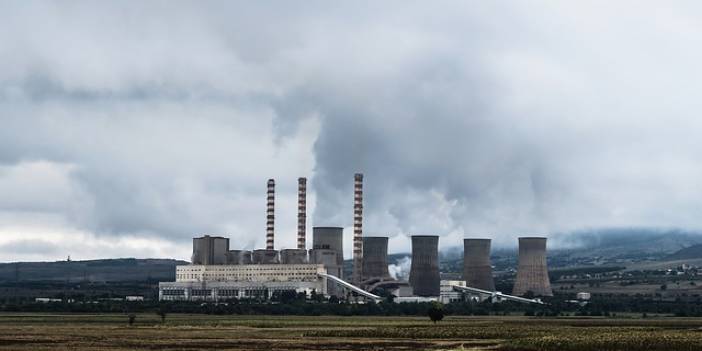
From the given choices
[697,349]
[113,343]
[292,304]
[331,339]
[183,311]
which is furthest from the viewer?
[292,304]

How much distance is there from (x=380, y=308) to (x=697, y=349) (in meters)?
103

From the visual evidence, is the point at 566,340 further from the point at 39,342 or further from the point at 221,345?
the point at 39,342

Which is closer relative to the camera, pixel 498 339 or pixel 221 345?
pixel 221 345

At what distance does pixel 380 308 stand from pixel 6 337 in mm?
94428

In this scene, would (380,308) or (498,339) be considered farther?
(380,308)

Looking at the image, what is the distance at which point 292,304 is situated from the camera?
7544 inches

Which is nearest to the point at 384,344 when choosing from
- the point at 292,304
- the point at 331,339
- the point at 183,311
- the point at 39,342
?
the point at 331,339

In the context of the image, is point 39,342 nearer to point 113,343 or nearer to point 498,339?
point 113,343

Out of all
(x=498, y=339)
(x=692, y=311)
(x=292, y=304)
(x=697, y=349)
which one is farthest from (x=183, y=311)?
(x=697, y=349)

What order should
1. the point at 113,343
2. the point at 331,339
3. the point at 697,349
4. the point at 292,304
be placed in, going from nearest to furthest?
the point at 697,349 → the point at 113,343 → the point at 331,339 → the point at 292,304

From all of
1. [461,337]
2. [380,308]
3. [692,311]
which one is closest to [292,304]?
[380,308]

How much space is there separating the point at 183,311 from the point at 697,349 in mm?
105601

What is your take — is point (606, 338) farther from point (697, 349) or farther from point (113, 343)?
point (113, 343)

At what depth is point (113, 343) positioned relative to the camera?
8619 centimetres
